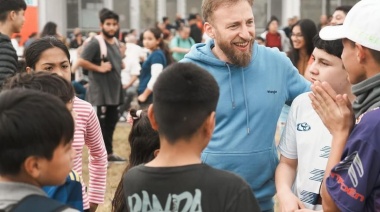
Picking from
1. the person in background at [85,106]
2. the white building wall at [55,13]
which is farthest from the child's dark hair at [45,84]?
the white building wall at [55,13]

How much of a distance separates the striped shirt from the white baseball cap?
1587 millimetres

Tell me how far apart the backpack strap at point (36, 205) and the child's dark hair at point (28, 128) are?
0.11 metres

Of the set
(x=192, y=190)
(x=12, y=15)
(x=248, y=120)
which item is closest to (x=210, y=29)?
(x=248, y=120)

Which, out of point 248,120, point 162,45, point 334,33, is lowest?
point 162,45

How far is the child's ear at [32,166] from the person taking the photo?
2.29 metres

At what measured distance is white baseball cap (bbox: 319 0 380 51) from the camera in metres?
2.67

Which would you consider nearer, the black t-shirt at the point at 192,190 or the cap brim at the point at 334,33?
the black t-shirt at the point at 192,190

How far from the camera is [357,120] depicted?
281cm

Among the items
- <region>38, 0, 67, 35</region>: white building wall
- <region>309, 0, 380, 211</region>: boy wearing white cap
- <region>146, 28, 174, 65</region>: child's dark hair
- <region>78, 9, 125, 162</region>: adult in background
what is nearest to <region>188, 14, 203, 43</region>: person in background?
<region>38, 0, 67, 35</region>: white building wall

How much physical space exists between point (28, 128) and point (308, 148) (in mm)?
1504

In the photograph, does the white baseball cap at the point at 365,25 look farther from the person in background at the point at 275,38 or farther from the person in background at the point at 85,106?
the person in background at the point at 275,38

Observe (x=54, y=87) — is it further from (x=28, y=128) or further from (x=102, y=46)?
(x=102, y=46)

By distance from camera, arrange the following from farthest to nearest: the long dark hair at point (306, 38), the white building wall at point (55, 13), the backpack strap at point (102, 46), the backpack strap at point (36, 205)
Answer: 1. the white building wall at point (55, 13)
2. the backpack strap at point (102, 46)
3. the long dark hair at point (306, 38)
4. the backpack strap at point (36, 205)

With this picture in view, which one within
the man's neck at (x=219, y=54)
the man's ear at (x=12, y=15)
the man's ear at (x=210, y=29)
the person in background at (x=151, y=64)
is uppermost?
the man's ear at (x=210, y=29)
